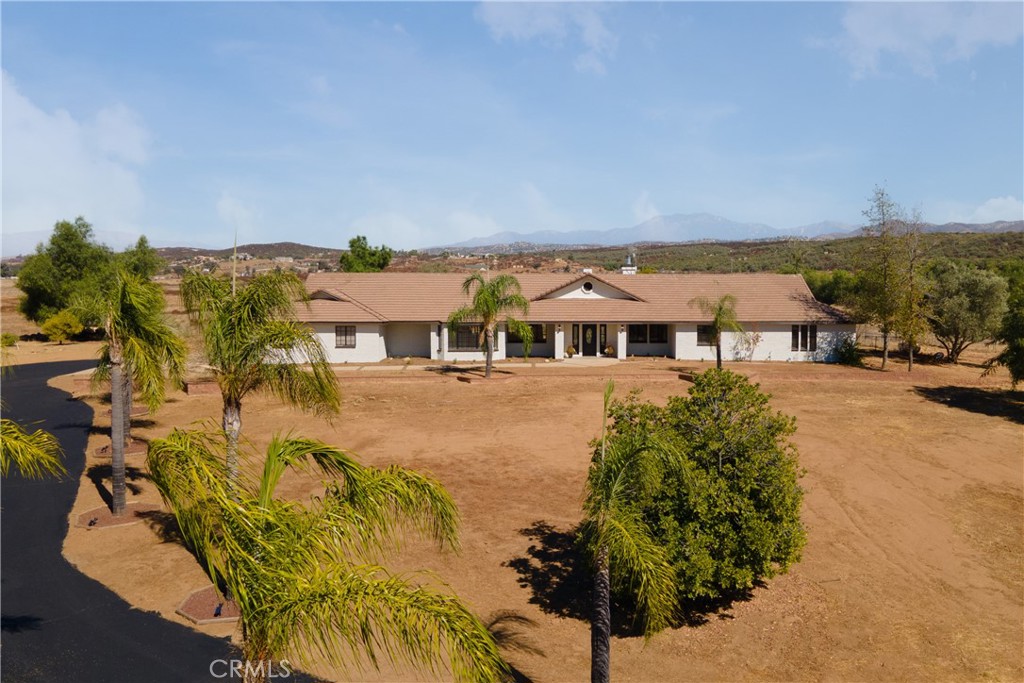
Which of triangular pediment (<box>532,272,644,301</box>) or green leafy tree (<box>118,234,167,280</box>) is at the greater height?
green leafy tree (<box>118,234,167,280</box>)

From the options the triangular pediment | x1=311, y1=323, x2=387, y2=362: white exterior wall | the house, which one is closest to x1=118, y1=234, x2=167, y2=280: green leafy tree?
the house

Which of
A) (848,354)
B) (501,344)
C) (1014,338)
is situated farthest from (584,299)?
(1014,338)

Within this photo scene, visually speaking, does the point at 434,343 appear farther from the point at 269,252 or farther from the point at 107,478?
the point at 269,252

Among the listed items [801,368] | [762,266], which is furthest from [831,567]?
[762,266]

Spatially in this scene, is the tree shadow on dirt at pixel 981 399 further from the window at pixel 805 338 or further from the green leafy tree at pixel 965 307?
the window at pixel 805 338

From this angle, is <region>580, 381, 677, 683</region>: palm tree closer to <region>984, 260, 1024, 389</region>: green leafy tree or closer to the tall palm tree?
the tall palm tree

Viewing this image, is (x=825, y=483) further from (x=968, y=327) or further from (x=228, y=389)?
(x=968, y=327)
